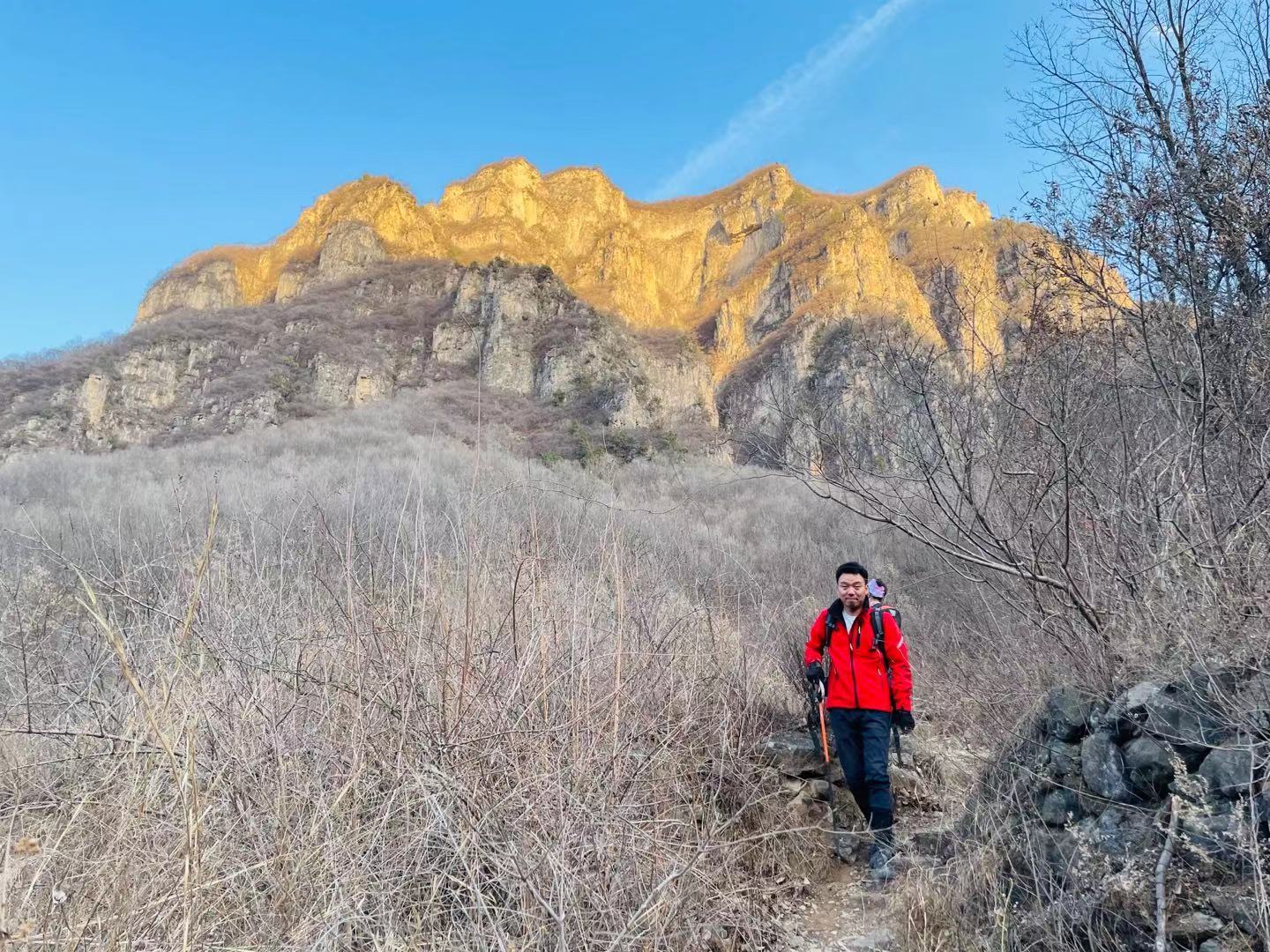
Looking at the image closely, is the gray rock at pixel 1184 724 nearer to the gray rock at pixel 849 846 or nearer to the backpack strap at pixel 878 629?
the backpack strap at pixel 878 629

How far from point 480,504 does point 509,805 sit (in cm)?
125

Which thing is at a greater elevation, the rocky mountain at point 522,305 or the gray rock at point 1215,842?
the rocky mountain at point 522,305

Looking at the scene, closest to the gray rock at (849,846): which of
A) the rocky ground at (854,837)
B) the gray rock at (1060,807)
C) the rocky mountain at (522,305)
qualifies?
the rocky ground at (854,837)

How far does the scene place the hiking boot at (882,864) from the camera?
2913mm

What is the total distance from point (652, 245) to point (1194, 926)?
65899 millimetres

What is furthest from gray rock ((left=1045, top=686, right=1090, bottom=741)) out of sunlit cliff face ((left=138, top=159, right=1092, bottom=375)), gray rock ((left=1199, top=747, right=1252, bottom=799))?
sunlit cliff face ((left=138, top=159, right=1092, bottom=375))

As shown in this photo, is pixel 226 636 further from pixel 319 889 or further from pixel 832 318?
pixel 832 318

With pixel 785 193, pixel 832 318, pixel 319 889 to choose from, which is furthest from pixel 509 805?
pixel 785 193

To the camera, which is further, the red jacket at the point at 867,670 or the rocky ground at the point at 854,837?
the red jacket at the point at 867,670

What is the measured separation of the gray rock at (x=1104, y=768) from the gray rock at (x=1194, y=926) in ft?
1.45

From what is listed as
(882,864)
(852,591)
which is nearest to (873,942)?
(882,864)

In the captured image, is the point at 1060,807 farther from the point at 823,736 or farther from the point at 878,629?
the point at 823,736

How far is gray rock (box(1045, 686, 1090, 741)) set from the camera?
2.44 metres

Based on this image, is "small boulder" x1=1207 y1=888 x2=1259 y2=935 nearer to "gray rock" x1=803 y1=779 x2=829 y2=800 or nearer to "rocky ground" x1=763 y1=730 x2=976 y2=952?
"rocky ground" x1=763 y1=730 x2=976 y2=952
